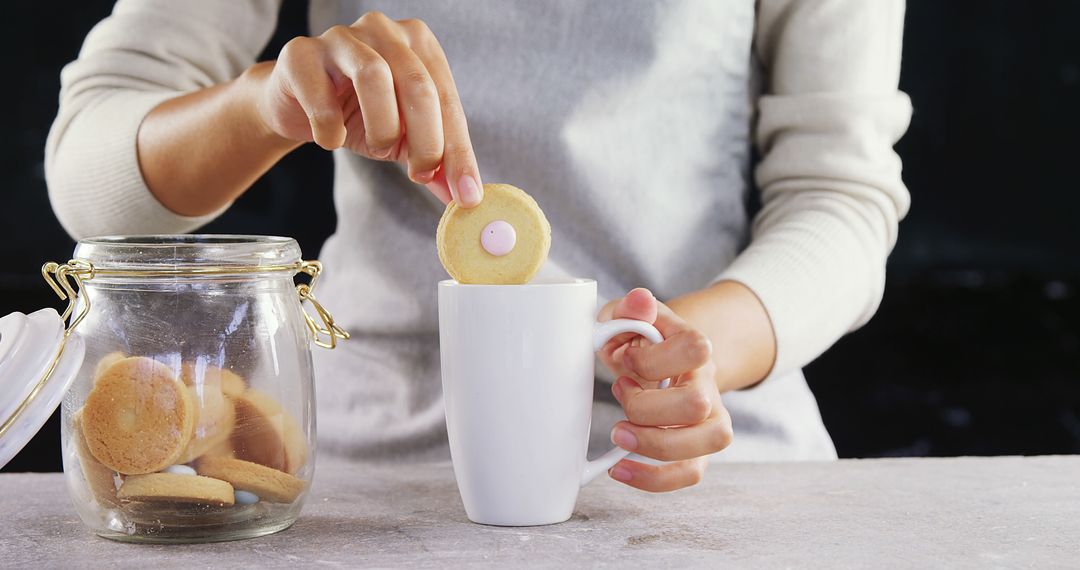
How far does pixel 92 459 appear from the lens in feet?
1.77

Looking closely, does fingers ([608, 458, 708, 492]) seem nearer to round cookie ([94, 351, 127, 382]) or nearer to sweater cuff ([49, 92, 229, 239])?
round cookie ([94, 351, 127, 382])

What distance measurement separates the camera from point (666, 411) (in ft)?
2.04

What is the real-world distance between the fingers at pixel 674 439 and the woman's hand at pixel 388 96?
0.53 feet

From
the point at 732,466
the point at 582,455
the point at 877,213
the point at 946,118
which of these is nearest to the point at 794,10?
the point at 877,213

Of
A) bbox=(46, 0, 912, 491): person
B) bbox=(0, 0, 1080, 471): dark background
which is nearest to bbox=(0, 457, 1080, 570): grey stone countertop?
bbox=(46, 0, 912, 491): person

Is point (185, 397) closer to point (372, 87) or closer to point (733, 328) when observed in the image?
point (372, 87)

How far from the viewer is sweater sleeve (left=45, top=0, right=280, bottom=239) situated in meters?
0.98

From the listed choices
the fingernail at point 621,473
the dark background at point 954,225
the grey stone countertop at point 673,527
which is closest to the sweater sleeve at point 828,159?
the grey stone countertop at point 673,527

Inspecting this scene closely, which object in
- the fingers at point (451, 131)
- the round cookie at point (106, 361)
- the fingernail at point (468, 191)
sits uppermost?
the fingers at point (451, 131)

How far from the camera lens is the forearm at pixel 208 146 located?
82cm

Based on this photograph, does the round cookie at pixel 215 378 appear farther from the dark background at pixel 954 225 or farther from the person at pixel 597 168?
the dark background at pixel 954 225

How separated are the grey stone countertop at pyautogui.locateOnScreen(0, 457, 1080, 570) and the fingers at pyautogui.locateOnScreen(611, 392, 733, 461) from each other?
0.04 m

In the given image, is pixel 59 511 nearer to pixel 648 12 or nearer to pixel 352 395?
pixel 352 395

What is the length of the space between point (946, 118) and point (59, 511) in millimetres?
1837
